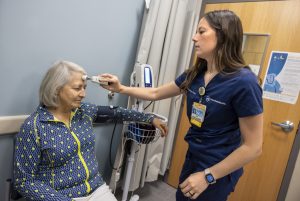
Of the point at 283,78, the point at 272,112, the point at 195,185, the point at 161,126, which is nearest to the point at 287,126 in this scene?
the point at 272,112

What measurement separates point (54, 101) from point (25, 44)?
1.23 feet

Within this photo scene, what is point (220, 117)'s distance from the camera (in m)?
1.10

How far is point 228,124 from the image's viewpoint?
111cm

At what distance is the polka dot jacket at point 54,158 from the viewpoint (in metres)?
1.18

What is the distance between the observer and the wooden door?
1.97 m

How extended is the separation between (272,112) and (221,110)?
122 cm

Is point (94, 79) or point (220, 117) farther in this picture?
point (94, 79)

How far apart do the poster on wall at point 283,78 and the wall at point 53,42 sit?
118cm

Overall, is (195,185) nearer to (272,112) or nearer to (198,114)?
(198,114)

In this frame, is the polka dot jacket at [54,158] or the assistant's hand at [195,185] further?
the polka dot jacket at [54,158]

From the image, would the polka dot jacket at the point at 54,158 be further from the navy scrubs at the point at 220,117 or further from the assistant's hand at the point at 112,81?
the navy scrubs at the point at 220,117

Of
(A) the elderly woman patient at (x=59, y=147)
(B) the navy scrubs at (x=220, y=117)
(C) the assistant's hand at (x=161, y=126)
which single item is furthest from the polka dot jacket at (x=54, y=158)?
(B) the navy scrubs at (x=220, y=117)

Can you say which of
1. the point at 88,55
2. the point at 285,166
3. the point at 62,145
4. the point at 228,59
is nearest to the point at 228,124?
the point at 228,59

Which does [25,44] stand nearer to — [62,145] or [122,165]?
[62,145]
